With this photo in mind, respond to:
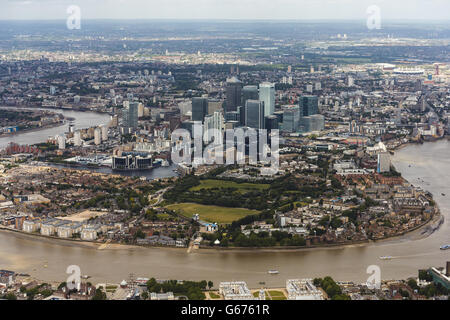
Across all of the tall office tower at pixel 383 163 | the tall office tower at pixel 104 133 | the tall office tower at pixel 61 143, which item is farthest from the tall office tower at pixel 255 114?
the tall office tower at pixel 383 163

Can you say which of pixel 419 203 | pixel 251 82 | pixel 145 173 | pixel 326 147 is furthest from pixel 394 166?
pixel 251 82

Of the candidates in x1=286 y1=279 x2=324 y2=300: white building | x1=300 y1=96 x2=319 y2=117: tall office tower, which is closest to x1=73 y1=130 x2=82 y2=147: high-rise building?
x1=300 y1=96 x2=319 y2=117: tall office tower

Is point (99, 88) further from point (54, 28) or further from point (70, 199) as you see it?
point (70, 199)

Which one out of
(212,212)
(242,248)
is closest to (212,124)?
(212,212)

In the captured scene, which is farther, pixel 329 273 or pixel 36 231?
pixel 36 231

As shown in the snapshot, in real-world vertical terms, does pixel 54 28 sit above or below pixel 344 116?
above

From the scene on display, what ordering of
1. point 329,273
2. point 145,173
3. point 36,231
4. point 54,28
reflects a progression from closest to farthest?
point 329,273 < point 36,231 < point 145,173 < point 54,28
